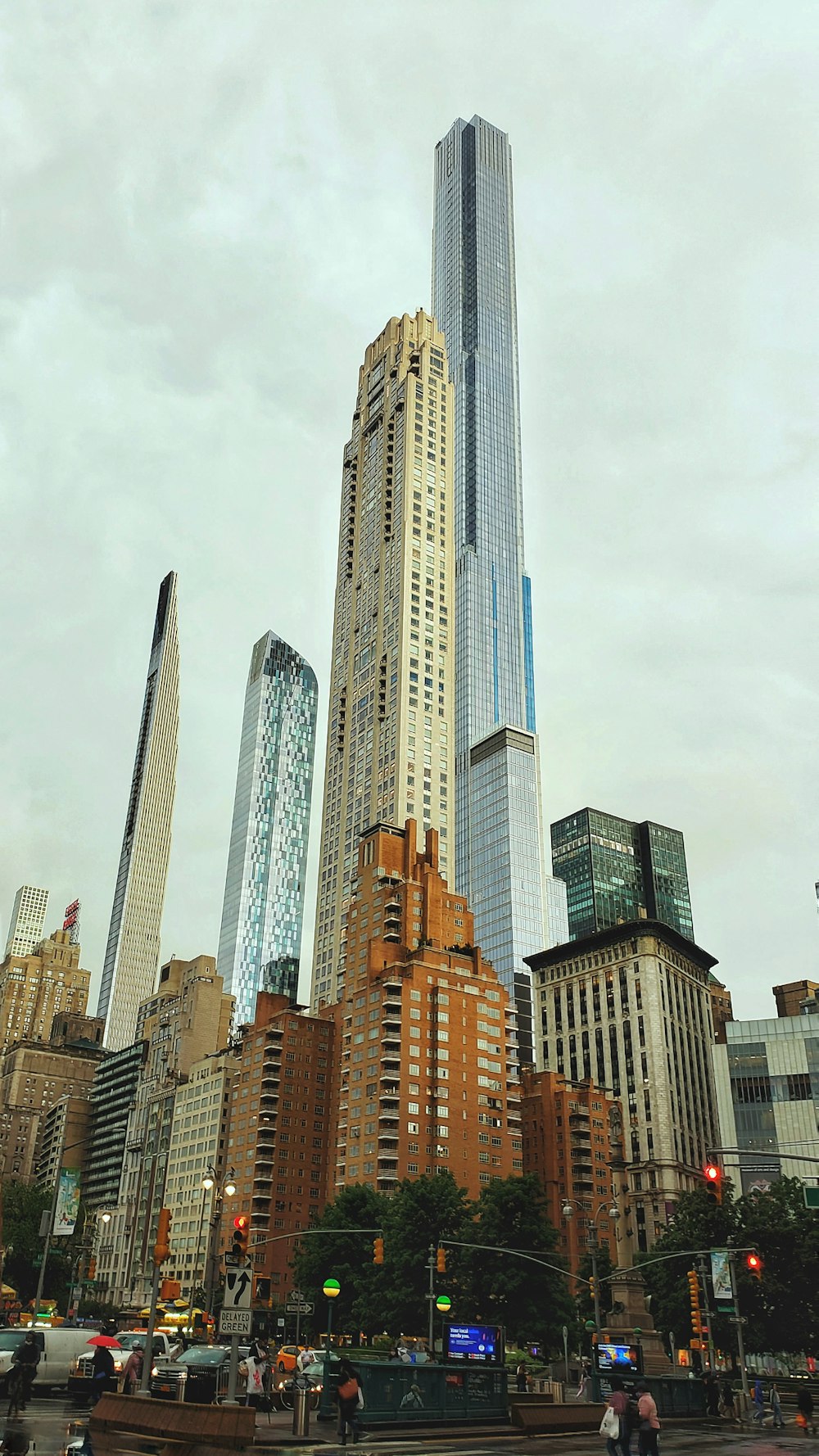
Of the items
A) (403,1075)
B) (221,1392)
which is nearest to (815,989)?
(403,1075)

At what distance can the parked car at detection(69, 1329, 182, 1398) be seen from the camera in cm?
3506

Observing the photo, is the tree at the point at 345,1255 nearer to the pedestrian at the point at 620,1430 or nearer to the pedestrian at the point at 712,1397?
the pedestrian at the point at 712,1397

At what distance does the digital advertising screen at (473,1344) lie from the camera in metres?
44.2

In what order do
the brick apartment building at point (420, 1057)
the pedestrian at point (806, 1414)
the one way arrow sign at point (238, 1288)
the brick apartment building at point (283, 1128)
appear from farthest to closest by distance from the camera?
1. the brick apartment building at point (283, 1128)
2. the brick apartment building at point (420, 1057)
3. the pedestrian at point (806, 1414)
4. the one way arrow sign at point (238, 1288)

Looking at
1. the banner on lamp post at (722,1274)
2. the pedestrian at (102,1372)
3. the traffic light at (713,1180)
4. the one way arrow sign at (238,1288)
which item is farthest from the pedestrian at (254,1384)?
the banner on lamp post at (722,1274)

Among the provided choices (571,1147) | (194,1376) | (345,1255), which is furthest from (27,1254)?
(194,1376)

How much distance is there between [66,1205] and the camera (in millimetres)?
68125

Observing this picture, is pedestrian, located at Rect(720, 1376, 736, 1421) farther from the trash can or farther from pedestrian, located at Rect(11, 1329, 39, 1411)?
pedestrian, located at Rect(11, 1329, 39, 1411)

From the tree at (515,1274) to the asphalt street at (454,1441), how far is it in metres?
38.3

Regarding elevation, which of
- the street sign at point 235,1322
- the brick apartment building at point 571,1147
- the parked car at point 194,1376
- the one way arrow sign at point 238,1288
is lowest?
the parked car at point 194,1376

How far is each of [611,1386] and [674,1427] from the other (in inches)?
159

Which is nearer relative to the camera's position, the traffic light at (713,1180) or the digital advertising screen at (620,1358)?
the traffic light at (713,1180)

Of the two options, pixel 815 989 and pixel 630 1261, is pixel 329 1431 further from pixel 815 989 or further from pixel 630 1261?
pixel 815 989

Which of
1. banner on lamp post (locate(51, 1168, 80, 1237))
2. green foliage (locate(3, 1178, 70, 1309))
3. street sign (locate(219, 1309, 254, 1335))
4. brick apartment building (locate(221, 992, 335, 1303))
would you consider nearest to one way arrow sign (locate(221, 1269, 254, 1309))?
street sign (locate(219, 1309, 254, 1335))
